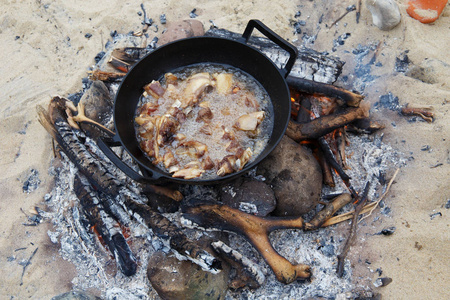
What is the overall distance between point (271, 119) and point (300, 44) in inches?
63.8

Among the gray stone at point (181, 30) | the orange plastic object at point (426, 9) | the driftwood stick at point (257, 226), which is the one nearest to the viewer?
the driftwood stick at point (257, 226)

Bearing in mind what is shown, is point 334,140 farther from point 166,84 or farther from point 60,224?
point 60,224

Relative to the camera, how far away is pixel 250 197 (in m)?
2.61

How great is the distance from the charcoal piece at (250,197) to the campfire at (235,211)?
0.02 metres

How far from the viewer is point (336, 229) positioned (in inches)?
107

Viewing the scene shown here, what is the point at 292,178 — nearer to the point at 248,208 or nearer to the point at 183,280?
the point at 248,208

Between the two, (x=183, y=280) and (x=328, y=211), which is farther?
(x=328, y=211)

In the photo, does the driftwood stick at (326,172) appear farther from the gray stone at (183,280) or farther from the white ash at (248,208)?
the gray stone at (183,280)

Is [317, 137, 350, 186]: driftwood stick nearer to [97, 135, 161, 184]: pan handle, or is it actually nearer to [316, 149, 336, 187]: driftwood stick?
[316, 149, 336, 187]: driftwood stick

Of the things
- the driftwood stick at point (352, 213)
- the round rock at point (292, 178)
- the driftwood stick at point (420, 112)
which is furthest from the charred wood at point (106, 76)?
the driftwood stick at point (420, 112)

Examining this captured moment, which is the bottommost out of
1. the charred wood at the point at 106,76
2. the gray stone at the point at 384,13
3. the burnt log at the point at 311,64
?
the charred wood at the point at 106,76

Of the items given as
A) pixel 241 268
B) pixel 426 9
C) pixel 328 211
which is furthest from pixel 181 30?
pixel 426 9

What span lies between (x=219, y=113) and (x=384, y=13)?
2.43m

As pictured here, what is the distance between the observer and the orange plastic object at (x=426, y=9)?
3588mm
